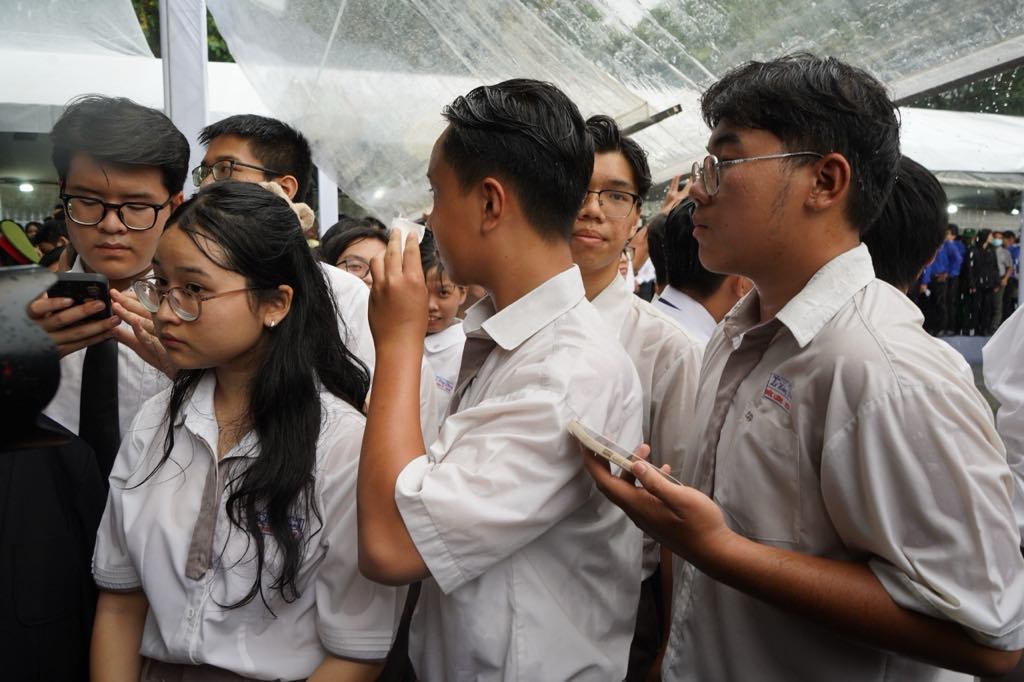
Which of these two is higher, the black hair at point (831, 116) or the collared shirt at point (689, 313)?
the black hair at point (831, 116)

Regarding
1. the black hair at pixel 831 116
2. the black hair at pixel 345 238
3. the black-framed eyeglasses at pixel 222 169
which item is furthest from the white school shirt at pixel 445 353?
the black hair at pixel 831 116

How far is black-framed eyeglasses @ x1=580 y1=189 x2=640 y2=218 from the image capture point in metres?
2.79

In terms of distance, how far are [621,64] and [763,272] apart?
2.35 meters

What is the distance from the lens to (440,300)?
3.89 m

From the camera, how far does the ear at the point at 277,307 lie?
186cm

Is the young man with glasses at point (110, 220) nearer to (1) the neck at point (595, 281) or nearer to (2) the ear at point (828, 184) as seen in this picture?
(1) the neck at point (595, 281)

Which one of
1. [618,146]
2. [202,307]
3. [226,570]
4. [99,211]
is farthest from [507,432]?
[618,146]

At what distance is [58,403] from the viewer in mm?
2340

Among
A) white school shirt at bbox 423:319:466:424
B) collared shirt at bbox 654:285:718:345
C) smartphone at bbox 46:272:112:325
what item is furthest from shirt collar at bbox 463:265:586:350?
white school shirt at bbox 423:319:466:424

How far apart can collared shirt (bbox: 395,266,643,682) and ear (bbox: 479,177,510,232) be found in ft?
0.53

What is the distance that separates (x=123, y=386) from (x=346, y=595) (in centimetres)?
117

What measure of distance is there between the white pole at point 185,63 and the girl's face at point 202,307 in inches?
108

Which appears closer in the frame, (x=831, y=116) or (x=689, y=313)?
(x=831, y=116)

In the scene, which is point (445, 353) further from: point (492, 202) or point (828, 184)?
point (828, 184)
